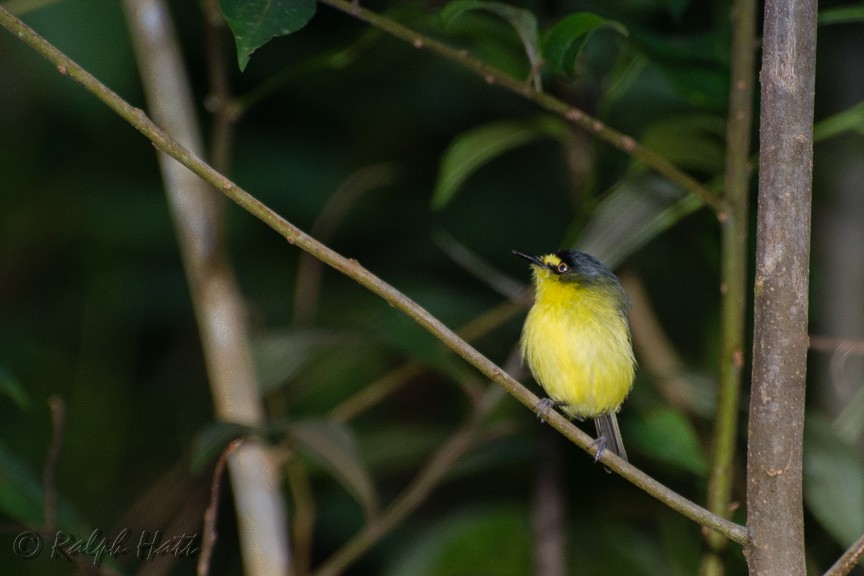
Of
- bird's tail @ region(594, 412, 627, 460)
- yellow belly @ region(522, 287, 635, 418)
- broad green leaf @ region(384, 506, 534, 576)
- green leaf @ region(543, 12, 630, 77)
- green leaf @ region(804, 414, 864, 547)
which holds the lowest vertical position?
broad green leaf @ region(384, 506, 534, 576)

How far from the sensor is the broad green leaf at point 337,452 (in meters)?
2.53

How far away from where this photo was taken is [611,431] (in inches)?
124

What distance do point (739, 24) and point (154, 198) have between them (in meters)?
3.87

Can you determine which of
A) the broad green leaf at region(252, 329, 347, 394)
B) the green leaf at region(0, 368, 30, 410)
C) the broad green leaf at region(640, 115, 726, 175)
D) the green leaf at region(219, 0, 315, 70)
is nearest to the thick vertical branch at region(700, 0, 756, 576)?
the broad green leaf at region(640, 115, 726, 175)

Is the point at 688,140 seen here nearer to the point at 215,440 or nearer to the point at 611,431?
the point at 611,431

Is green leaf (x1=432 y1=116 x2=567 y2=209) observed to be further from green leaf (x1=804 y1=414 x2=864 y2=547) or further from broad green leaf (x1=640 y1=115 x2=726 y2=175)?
green leaf (x1=804 y1=414 x2=864 y2=547)

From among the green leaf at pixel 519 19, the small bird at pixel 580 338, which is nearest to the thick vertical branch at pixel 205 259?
the small bird at pixel 580 338

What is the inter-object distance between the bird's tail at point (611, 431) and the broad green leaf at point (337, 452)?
2.75ft

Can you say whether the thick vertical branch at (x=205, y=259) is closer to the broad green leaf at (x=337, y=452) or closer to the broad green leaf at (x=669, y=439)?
the broad green leaf at (x=337, y=452)

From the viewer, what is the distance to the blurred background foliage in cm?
286

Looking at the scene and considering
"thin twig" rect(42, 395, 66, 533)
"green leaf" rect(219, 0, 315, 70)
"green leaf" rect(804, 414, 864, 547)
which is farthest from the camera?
"green leaf" rect(804, 414, 864, 547)

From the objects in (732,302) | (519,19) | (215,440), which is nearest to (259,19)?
(519,19)

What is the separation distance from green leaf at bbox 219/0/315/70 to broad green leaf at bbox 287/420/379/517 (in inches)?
44.2

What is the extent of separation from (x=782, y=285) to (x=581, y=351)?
1368 millimetres
